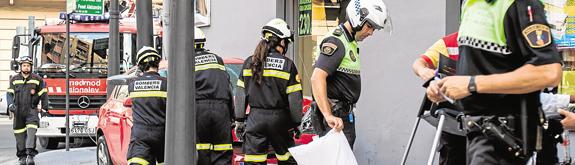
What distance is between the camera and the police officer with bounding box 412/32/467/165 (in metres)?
5.11

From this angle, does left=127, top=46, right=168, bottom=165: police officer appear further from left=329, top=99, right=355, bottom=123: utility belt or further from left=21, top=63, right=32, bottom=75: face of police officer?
left=21, top=63, right=32, bottom=75: face of police officer

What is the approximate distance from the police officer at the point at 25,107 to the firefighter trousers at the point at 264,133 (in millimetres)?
7340

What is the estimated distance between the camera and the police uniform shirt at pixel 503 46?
3.59 metres

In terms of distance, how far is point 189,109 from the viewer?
6598 mm

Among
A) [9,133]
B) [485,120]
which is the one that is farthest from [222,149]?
[9,133]

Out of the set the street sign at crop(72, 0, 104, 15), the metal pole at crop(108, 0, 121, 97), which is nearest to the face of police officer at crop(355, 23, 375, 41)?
the metal pole at crop(108, 0, 121, 97)

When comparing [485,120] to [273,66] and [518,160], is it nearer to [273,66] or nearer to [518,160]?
[518,160]

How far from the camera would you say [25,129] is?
1470cm

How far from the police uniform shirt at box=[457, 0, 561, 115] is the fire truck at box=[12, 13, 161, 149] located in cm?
1463

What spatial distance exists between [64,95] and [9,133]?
24.6 ft

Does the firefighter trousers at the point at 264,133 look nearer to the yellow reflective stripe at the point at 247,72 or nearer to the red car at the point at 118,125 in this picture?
the yellow reflective stripe at the point at 247,72

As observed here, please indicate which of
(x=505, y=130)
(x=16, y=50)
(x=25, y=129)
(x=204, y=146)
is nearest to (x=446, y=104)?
(x=505, y=130)

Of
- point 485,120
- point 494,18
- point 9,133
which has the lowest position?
point 9,133

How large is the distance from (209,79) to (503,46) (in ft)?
16.3
